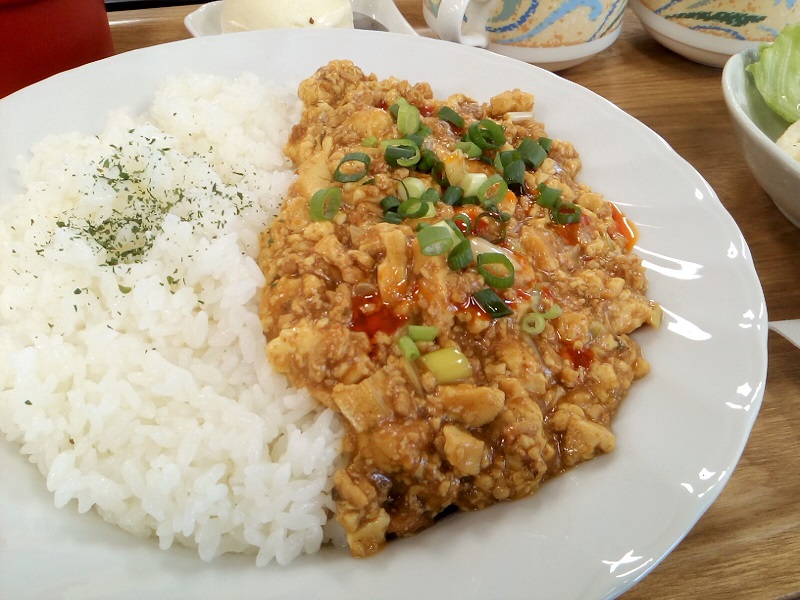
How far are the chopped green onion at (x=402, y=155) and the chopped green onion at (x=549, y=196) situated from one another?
1.64ft

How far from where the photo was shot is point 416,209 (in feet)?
6.68

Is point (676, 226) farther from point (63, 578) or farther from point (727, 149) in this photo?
point (63, 578)

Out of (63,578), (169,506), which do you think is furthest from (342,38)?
(63,578)

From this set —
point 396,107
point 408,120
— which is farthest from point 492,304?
point 396,107

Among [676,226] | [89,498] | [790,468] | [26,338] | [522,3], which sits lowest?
[790,468]

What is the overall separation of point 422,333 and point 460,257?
0.96 ft

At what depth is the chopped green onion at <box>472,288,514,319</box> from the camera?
6.02ft

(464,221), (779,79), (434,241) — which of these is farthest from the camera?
(779,79)


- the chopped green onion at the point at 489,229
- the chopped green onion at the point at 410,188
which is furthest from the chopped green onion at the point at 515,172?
the chopped green onion at the point at 410,188

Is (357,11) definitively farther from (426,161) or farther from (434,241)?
(434,241)

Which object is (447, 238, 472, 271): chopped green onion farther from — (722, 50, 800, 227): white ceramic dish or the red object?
the red object

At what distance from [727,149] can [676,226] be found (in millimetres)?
1267

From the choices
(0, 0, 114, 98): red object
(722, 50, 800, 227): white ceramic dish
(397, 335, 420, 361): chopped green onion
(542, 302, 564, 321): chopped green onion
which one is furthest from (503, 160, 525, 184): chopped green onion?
(0, 0, 114, 98): red object

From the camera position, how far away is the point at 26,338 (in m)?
1.88
